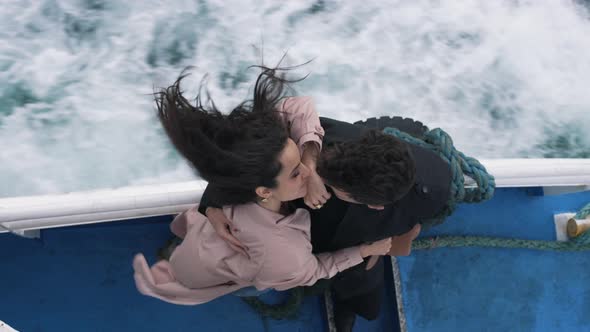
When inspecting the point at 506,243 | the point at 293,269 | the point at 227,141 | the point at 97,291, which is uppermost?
the point at 227,141

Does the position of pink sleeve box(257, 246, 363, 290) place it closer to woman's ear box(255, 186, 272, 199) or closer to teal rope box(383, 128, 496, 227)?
woman's ear box(255, 186, 272, 199)

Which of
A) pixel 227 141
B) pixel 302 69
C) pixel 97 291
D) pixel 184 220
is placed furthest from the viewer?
pixel 302 69

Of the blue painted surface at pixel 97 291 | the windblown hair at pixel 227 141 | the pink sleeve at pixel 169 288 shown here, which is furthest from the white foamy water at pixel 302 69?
the windblown hair at pixel 227 141

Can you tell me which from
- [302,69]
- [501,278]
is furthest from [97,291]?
[302,69]

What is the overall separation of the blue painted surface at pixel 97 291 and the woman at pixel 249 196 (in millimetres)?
375

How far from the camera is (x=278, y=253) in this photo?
101 centimetres

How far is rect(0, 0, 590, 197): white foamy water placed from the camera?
7.39ft

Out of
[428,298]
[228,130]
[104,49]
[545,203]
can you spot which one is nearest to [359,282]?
[428,298]

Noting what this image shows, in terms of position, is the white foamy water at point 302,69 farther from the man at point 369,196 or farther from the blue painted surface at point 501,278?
the man at point 369,196

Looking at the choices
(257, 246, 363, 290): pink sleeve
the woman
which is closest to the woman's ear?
the woman

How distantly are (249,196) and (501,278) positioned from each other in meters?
0.93

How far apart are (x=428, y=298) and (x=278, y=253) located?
684mm

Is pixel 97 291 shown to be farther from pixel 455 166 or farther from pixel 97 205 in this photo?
pixel 455 166

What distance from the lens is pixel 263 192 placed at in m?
0.98
